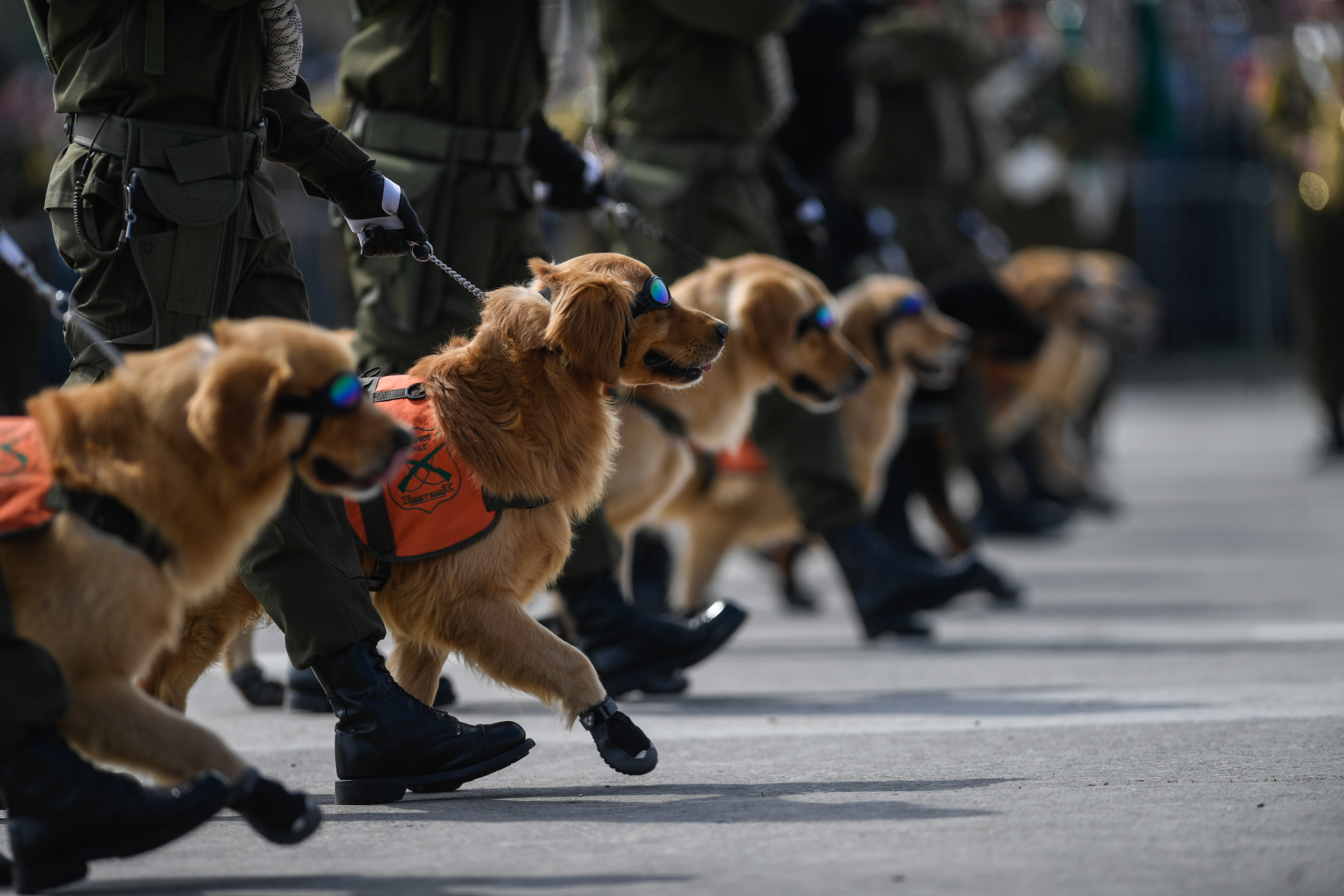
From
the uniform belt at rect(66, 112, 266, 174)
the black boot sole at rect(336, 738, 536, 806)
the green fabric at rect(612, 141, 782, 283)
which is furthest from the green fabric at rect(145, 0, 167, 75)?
the green fabric at rect(612, 141, 782, 283)

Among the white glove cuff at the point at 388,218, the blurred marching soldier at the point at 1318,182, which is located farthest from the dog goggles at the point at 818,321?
the blurred marching soldier at the point at 1318,182

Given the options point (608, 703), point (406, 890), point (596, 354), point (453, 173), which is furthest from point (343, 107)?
point (406, 890)

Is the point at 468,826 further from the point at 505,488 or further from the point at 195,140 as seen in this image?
the point at 195,140

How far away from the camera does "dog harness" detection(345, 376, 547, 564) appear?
3879mm

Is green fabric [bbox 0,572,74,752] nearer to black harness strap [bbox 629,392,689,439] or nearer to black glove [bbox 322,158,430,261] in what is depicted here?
black glove [bbox 322,158,430,261]

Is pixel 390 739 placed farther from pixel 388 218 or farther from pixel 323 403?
pixel 388 218

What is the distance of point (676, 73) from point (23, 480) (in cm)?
347

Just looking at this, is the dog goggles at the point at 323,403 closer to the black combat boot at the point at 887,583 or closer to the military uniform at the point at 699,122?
the military uniform at the point at 699,122

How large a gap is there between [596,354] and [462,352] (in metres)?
0.31

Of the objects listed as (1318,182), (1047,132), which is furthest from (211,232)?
(1318,182)

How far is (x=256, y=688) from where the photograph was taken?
5445 millimetres

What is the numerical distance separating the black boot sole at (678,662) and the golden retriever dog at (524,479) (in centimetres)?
97

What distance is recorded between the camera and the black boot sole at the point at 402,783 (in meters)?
3.87

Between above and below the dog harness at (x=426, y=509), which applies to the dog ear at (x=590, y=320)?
above
